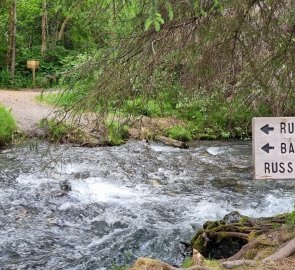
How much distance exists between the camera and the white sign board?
2.65 m

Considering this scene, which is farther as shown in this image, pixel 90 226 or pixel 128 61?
pixel 90 226

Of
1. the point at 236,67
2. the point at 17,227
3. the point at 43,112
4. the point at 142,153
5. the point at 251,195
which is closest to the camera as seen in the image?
the point at 236,67

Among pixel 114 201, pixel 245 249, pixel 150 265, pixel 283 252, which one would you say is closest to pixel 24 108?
pixel 114 201

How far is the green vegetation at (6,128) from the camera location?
12633 mm

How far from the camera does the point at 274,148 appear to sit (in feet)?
8.75

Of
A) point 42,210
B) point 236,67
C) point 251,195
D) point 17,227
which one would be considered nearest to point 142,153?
point 251,195

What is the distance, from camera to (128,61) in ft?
13.6

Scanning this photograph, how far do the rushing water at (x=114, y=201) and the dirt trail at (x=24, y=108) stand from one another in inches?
66.6

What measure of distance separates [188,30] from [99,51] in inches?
31.5

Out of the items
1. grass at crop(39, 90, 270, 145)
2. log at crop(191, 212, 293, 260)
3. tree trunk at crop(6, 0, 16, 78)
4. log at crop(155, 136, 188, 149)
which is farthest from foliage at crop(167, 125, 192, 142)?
tree trunk at crop(6, 0, 16, 78)

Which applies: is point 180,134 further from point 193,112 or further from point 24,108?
point 24,108

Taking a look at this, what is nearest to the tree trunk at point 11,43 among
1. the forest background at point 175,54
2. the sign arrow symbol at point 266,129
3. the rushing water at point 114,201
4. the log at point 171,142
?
the log at point 171,142

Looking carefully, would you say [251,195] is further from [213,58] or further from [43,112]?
[43,112]

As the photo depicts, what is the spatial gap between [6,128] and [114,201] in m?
5.19
